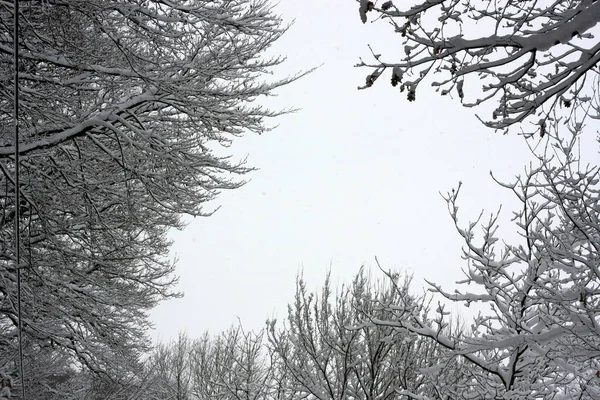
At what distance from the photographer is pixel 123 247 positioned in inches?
294

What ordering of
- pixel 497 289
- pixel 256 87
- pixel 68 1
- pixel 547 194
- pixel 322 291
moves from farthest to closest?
pixel 322 291 → pixel 256 87 → pixel 497 289 → pixel 547 194 → pixel 68 1

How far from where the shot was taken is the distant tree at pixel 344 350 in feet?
23.5

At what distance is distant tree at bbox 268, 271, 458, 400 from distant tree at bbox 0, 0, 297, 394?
7.50 ft

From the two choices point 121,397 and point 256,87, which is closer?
point 256,87

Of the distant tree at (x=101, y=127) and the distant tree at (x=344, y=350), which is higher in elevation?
the distant tree at (x=101, y=127)

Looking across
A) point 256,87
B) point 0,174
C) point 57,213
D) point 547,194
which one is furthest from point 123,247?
point 547,194

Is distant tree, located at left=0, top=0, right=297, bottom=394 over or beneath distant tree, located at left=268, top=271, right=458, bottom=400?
over

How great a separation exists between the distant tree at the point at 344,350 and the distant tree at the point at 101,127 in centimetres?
229

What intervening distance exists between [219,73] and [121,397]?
621cm

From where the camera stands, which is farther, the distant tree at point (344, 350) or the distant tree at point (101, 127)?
the distant tree at point (344, 350)

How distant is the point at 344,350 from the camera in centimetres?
736

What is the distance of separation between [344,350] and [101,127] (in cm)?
435

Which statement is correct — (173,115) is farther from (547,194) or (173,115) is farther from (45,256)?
(547,194)

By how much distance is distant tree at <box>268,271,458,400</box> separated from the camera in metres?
7.17
